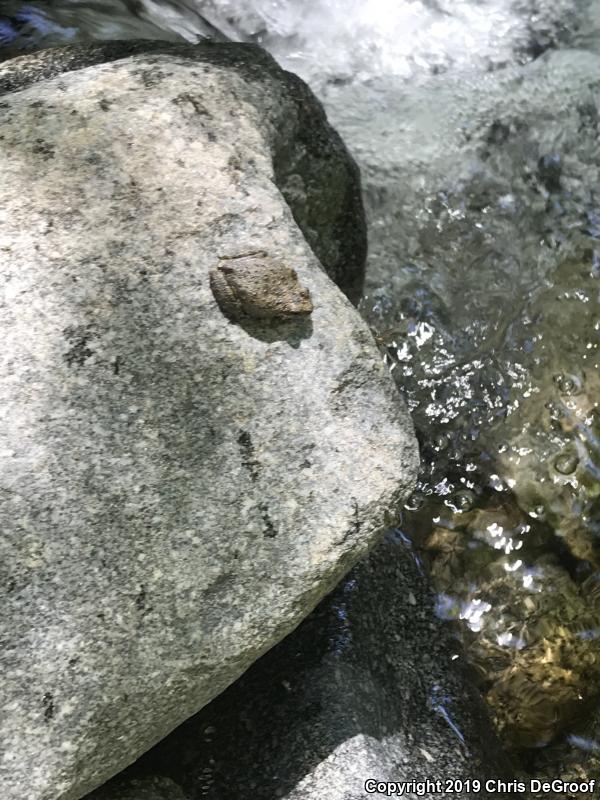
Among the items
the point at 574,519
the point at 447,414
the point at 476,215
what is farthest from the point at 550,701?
the point at 476,215

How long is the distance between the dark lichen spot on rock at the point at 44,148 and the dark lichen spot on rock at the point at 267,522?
868mm

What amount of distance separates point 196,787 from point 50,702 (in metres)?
0.56

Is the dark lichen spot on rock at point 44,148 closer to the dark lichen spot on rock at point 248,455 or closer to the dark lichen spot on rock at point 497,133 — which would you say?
the dark lichen spot on rock at point 248,455

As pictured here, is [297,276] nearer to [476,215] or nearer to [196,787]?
[196,787]

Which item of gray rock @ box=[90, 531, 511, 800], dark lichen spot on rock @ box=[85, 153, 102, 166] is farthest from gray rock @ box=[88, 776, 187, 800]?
dark lichen spot on rock @ box=[85, 153, 102, 166]

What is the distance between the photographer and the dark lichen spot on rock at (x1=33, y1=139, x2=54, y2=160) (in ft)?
5.96

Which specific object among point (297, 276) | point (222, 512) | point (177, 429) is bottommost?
point (222, 512)

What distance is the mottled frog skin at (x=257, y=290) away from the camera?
170cm

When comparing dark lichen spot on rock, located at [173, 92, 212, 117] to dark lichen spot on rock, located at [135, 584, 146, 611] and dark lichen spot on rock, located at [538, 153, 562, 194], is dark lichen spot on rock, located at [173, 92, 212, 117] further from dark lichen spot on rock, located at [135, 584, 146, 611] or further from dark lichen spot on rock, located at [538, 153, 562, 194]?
dark lichen spot on rock, located at [538, 153, 562, 194]

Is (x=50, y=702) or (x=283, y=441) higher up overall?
(x=283, y=441)

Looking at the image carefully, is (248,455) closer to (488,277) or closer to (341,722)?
(341,722)

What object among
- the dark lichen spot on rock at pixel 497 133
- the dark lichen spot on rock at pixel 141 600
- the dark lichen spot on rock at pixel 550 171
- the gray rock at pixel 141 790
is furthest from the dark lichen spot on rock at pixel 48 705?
the dark lichen spot on rock at pixel 497 133

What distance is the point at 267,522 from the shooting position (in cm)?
161

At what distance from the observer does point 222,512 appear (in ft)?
5.25
